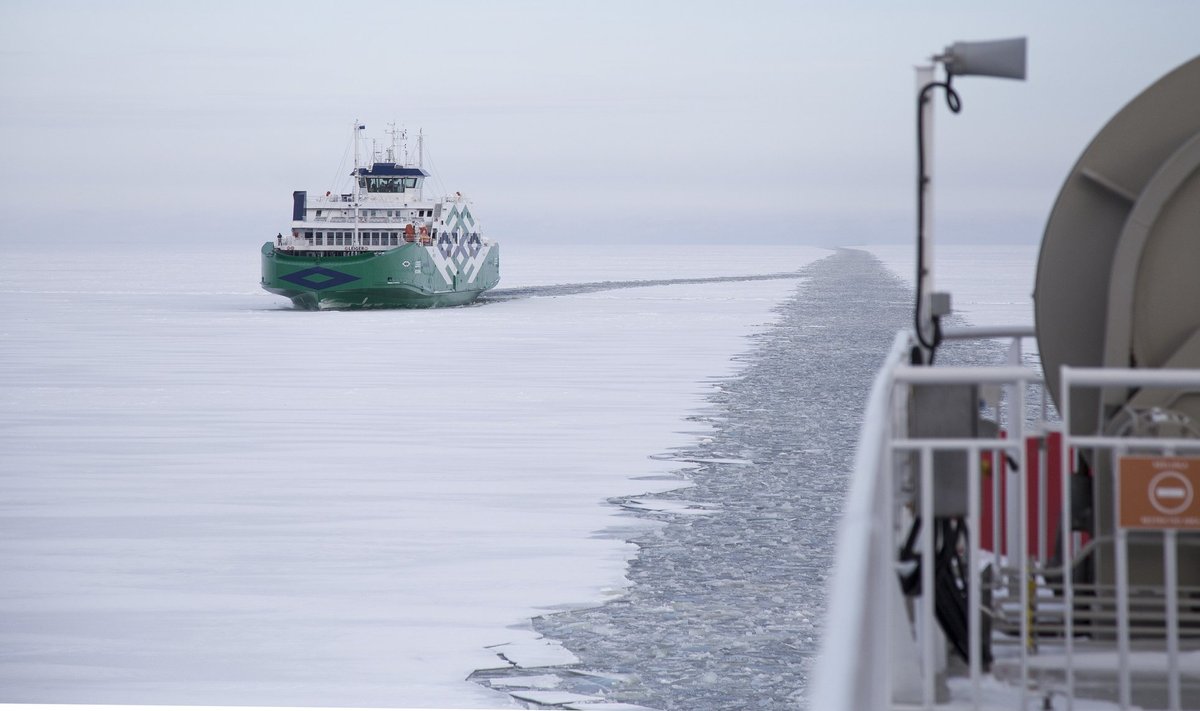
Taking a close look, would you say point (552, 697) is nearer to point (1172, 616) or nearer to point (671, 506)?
point (1172, 616)

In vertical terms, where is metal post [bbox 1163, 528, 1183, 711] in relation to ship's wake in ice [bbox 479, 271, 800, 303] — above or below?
below

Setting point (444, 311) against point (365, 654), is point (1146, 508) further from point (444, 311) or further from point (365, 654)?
point (444, 311)

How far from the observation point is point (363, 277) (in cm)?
3372

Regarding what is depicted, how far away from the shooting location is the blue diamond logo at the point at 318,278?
1314 inches

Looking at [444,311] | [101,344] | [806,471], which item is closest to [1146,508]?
[806,471]

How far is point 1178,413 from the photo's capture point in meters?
3.04

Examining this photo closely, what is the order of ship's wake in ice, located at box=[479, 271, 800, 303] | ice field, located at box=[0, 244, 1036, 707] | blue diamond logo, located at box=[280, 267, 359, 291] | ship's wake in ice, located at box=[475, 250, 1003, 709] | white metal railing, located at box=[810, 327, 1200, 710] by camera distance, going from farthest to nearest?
ship's wake in ice, located at box=[479, 271, 800, 303] → blue diamond logo, located at box=[280, 267, 359, 291] → ice field, located at box=[0, 244, 1036, 707] → ship's wake in ice, located at box=[475, 250, 1003, 709] → white metal railing, located at box=[810, 327, 1200, 710]

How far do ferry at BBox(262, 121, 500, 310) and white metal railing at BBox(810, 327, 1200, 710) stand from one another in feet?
101

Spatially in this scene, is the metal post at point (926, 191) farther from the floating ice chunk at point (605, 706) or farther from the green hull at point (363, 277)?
the green hull at point (363, 277)

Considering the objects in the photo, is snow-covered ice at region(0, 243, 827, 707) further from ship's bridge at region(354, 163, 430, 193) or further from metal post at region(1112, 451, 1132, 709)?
ship's bridge at region(354, 163, 430, 193)

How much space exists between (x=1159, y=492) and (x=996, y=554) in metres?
0.84

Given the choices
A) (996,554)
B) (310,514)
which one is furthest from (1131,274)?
(310,514)

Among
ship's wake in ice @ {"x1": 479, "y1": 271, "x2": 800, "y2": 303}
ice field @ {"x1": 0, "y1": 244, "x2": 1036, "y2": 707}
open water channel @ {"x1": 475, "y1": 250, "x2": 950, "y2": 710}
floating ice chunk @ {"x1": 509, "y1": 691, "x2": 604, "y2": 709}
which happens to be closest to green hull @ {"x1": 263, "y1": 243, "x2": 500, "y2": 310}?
ship's wake in ice @ {"x1": 479, "y1": 271, "x2": 800, "y2": 303}

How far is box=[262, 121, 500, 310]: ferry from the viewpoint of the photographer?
3362cm
